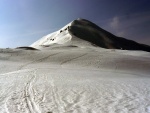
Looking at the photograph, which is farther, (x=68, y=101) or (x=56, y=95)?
(x=56, y=95)

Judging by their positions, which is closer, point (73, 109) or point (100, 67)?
point (73, 109)

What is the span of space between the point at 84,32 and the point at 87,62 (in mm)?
55948

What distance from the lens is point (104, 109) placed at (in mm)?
7496

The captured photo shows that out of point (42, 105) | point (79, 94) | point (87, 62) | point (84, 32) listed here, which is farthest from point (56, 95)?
point (84, 32)

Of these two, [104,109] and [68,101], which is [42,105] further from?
[104,109]

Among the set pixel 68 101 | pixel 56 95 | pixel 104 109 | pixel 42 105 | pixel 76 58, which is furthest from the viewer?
pixel 76 58

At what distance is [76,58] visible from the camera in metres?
28.1

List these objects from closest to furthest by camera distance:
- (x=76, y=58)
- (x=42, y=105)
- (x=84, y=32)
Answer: (x=42, y=105)
(x=76, y=58)
(x=84, y=32)

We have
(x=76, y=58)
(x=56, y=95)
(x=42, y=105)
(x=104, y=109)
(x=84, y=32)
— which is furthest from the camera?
(x=84, y=32)

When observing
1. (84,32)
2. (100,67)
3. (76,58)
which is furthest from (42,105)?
(84,32)

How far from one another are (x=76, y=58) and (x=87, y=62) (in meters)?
2.62

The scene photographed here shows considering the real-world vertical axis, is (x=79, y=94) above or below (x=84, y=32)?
below

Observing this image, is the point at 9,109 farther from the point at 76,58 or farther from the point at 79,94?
the point at 76,58

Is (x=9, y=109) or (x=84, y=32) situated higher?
(x=84, y=32)
